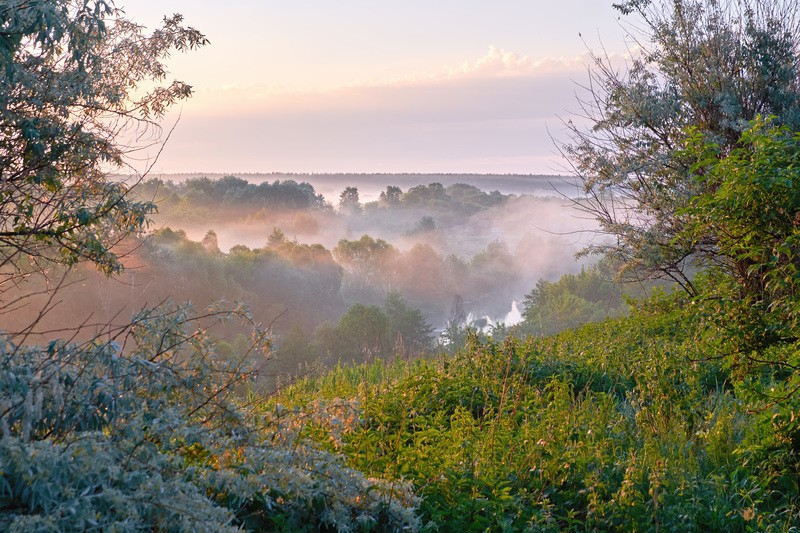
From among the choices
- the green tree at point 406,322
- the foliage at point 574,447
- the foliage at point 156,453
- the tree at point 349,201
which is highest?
the tree at point 349,201

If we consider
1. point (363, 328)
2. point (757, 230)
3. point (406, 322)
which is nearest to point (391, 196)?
point (406, 322)

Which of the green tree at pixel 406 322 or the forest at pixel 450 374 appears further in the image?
the green tree at pixel 406 322

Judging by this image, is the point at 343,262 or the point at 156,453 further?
the point at 343,262

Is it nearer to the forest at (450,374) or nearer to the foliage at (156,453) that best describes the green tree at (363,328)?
the forest at (450,374)

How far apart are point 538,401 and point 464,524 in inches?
102

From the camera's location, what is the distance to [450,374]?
25.9 ft

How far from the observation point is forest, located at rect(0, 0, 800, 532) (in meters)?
3.60

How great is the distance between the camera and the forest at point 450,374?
3596 millimetres

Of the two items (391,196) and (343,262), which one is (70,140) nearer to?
(343,262)

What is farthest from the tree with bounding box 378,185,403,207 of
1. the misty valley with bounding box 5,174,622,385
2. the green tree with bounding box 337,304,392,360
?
the green tree with bounding box 337,304,392,360

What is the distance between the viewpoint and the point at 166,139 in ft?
25.7

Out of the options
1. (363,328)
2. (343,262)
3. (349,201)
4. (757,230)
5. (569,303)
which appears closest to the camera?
(757,230)

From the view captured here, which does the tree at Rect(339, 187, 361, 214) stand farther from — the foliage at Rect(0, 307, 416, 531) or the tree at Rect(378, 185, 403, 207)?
the foliage at Rect(0, 307, 416, 531)

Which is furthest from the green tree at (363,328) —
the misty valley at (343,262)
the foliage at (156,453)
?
the foliage at (156,453)
